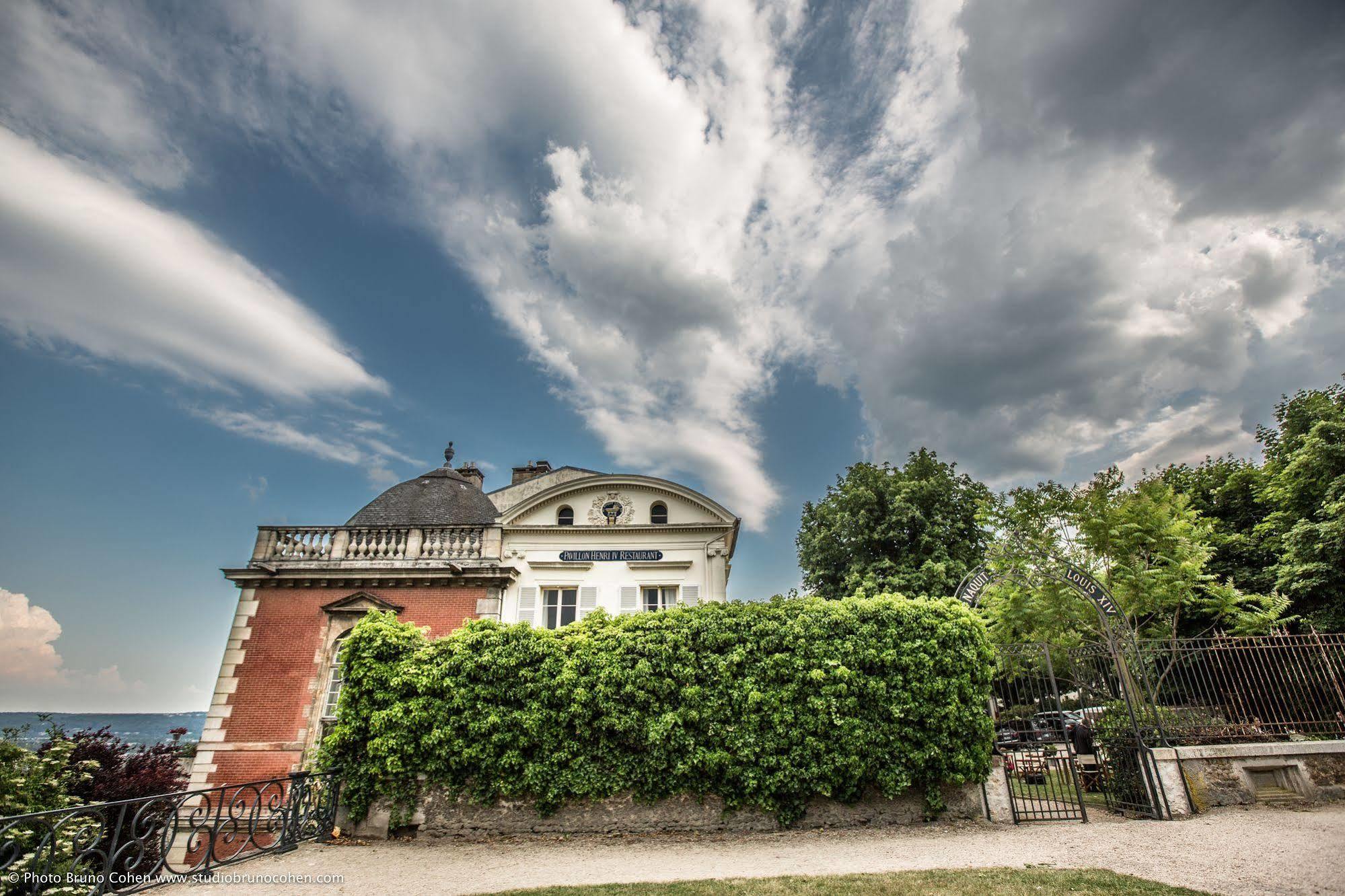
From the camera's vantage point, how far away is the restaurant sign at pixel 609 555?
1770cm

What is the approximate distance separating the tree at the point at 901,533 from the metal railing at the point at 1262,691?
10.2m

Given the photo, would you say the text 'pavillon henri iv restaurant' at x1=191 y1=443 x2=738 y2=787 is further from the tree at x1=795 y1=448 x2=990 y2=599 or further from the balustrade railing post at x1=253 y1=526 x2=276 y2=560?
the tree at x1=795 y1=448 x2=990 y2=599

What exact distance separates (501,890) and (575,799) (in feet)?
9.74

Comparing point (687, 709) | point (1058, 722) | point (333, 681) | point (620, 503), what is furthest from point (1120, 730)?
point (333, 681)

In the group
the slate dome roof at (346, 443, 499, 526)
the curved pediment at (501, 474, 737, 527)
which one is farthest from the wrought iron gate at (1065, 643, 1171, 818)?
the slate dome roof at (346, 443, 499, 526)

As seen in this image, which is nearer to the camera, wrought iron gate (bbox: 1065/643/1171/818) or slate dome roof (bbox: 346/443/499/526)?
wrought iron gate (bbox: 1065/643/1171/818)

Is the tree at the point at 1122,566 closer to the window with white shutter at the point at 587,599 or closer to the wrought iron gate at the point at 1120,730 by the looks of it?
the wrought iron gate at the point at 1120,730

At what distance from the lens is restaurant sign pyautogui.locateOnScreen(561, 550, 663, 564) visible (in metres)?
17.7

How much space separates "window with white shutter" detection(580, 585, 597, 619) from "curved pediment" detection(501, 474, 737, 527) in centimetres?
196

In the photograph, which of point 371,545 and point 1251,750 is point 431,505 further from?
point 1251,750

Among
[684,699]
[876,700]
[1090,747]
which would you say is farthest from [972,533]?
[684,699]

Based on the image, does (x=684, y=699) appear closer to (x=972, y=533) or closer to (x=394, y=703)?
(x=394, y=703)

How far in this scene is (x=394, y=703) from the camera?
1002 cm

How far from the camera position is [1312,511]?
17734 millimetres
